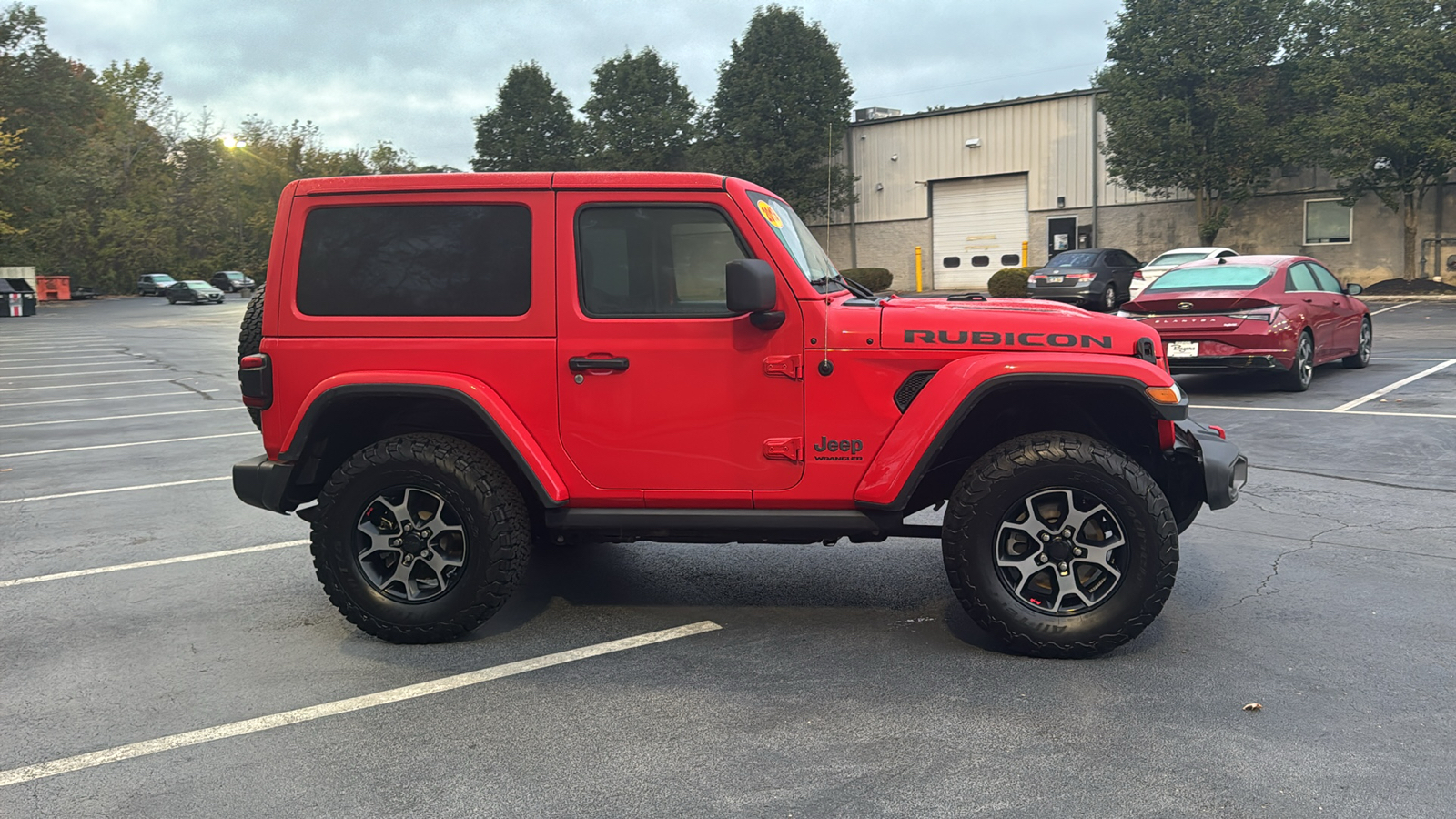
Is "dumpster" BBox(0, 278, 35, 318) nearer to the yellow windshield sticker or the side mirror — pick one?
the yellow windshield sticker

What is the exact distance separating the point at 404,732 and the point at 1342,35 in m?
33.4

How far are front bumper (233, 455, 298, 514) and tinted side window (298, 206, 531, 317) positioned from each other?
0.70 m

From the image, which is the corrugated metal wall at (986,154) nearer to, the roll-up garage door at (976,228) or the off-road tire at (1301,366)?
the roll-up garage door at (976,228)

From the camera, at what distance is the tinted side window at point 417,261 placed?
472 centimetres

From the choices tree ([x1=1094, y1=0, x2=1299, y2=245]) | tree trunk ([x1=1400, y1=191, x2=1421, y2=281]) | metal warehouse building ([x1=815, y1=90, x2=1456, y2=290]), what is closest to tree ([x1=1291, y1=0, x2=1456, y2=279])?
tree trunk ([x1=1400, y1=191, x2=1421, y2=281])

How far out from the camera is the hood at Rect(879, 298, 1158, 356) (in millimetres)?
4438

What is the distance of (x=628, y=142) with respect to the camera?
159 ft

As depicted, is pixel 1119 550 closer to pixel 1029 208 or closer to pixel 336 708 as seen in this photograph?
pixel 336 708

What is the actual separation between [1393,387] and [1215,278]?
93.3 inches

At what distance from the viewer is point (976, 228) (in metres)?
40.6

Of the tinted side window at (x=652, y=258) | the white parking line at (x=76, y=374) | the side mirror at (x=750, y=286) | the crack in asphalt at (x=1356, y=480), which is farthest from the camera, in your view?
the white parking line at (x=76, y=374)

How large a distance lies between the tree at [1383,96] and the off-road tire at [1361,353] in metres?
16.8

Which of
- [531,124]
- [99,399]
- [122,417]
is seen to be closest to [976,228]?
[531,124]

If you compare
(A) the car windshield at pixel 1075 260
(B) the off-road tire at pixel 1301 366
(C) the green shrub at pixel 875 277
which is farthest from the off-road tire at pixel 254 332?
(C) the green shrub at pixel 875 277
